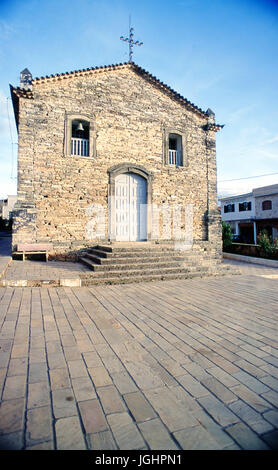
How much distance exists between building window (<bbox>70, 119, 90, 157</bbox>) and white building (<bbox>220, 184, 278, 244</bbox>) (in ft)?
62.1

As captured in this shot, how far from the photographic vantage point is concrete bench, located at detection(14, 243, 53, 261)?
830 centimetres

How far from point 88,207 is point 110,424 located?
865 cm

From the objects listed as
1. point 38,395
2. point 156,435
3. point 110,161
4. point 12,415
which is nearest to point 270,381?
point 156,435

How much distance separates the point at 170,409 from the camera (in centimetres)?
169

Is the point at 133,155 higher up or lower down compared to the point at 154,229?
higher up

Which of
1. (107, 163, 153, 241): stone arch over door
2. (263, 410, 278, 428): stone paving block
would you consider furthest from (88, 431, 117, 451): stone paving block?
(107, 163, 153, 241): stone arch over door

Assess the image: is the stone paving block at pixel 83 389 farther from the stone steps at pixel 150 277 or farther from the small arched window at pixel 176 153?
the small arched window at pixel 176 153

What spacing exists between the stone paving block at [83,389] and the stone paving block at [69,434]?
22 centimetres

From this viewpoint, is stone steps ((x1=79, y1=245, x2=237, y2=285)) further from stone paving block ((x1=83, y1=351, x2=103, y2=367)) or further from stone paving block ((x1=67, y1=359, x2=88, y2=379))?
stone paving block ((x1=67, y1=359, x2=88, y2=379))

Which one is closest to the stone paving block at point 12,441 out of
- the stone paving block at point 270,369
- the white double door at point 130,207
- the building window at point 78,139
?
the stone paving block at point 270,369
